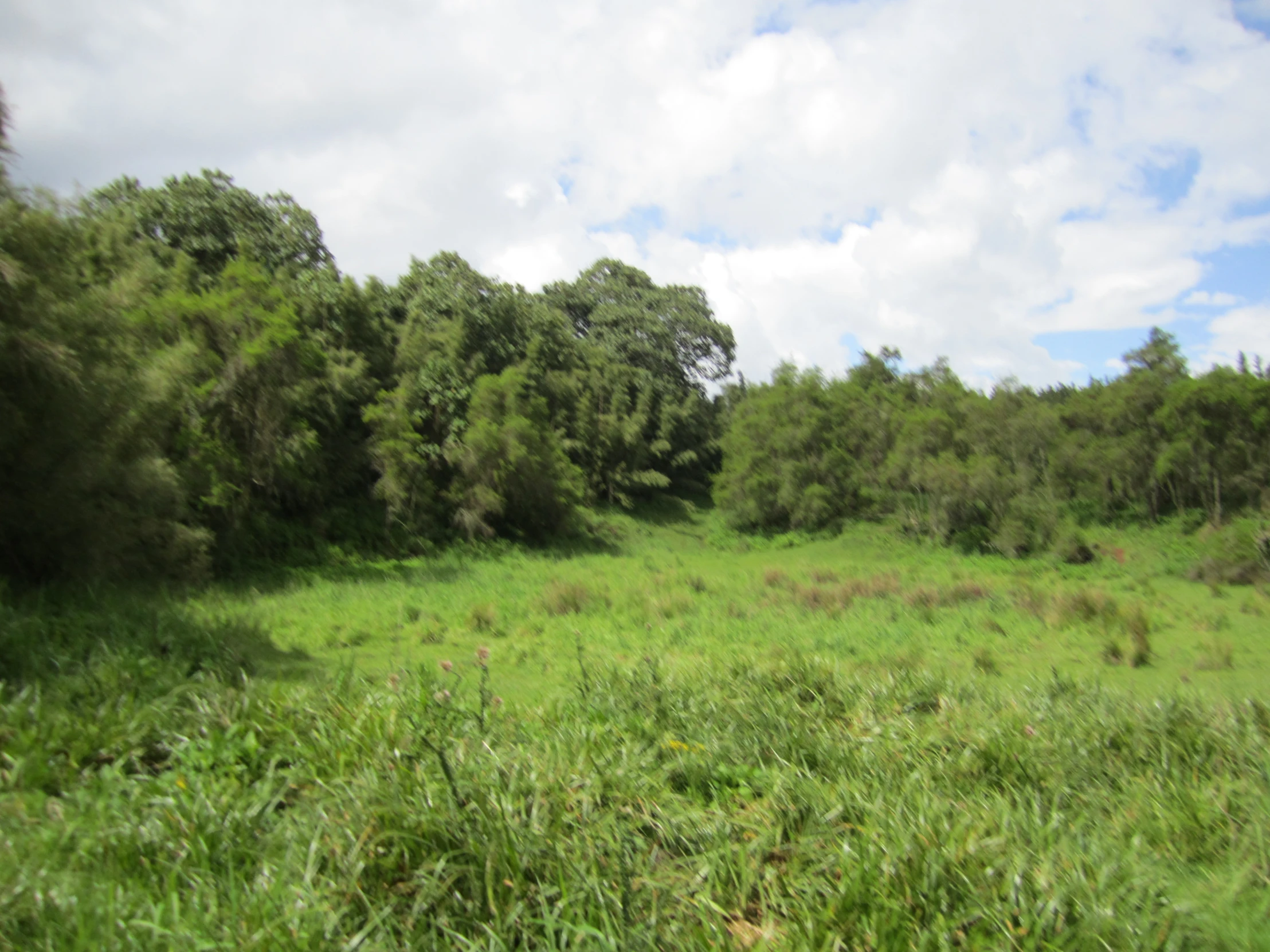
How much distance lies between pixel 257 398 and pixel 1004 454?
29100 millimetres

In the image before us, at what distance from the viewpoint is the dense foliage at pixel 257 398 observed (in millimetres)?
9273

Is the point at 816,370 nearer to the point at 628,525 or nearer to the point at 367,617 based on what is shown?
the point at 628,525

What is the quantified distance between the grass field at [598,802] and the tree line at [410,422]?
3.69m

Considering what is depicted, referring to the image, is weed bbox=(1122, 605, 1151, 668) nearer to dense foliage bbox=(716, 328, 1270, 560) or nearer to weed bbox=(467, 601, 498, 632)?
weed bbox=(467, 601, 498, 632)

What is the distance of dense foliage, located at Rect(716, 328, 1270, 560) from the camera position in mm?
26016

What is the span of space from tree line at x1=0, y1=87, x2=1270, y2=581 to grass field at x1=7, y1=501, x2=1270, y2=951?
3687 millimetres

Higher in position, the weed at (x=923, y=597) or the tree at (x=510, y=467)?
the tree at (x=510, y=467)

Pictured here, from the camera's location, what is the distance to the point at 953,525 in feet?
101

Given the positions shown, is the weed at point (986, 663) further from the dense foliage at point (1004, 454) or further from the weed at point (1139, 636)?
the dense foliage at point (1004, 454)

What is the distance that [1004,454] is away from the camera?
3094 centimetres

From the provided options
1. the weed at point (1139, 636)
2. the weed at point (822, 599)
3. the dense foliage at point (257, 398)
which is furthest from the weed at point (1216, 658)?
the dense foliage at point (257, 398)

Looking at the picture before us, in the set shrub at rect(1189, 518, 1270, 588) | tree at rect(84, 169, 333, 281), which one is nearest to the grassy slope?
shrub at rect(1189, 518, 1270, 588)

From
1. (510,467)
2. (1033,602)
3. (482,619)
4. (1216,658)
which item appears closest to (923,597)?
(1033,602)

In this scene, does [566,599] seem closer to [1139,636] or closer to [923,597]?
[923,597]
